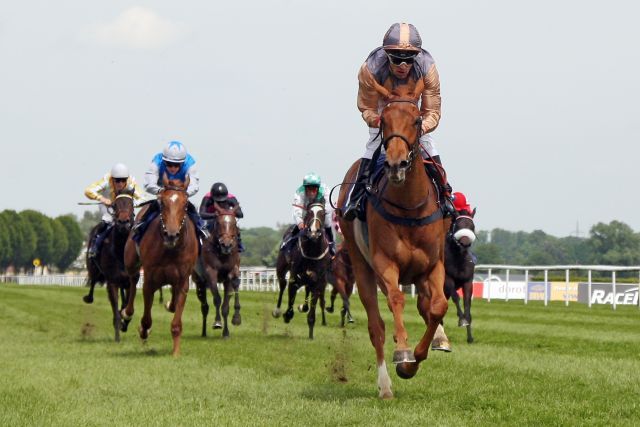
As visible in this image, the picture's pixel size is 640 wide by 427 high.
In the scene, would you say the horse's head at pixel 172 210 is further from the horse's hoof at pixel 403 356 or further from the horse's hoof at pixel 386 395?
the horse's hoof at pixel 403 356

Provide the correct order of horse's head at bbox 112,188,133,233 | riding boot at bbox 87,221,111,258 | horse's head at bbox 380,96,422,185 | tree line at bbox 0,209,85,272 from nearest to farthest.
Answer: horse's head at bbox 380,96,422,185, horse's head at bbox 112,188,133,233, riding boot at bbox 87,221,111,258, tree line at bbox 0,209,85,272

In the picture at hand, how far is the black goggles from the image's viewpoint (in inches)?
377

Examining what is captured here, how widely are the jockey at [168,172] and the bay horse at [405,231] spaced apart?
19.0ft

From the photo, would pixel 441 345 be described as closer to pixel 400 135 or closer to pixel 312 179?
pixel 400 135

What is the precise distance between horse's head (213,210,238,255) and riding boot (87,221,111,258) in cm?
181

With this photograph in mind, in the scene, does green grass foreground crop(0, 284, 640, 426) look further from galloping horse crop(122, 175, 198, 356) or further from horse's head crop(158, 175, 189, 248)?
horse's head crop(158, 175, 189, 248)

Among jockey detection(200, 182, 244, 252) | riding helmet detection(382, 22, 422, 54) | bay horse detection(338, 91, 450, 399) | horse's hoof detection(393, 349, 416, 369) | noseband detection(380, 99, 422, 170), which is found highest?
riding helmet detection(382, 22, 422, 54)

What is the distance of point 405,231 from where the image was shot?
9.26 meters

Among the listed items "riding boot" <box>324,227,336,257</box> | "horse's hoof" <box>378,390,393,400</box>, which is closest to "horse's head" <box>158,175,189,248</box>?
"riding boot" <box>324,227,336,257</box>

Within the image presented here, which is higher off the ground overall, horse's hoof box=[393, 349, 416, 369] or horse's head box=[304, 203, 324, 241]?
horse's head box=[304, 203, 324, 241]

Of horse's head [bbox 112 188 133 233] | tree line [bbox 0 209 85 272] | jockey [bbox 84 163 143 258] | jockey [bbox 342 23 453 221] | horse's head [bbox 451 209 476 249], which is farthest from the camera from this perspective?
tree line [bbox 0 209 85 272]

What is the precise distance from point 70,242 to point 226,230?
155m

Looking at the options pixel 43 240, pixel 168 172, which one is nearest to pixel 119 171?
pixel 168 172

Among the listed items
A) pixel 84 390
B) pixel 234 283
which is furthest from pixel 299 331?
pixel 84 390
